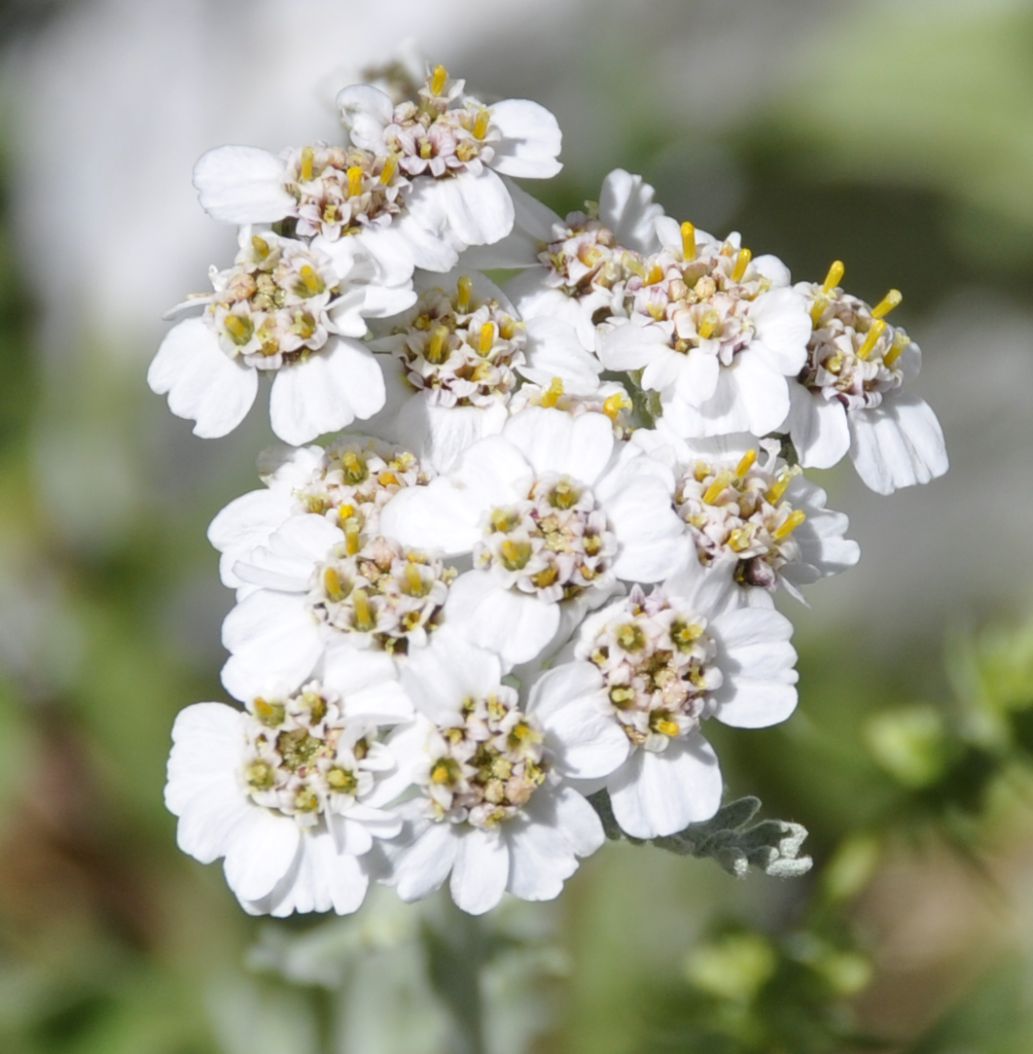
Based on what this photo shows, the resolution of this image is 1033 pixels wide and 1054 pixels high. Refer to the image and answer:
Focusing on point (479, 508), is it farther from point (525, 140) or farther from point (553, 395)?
point (525, 140)

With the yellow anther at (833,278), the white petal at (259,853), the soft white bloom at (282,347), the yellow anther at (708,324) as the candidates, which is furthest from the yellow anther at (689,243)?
the white petal at (259,853)

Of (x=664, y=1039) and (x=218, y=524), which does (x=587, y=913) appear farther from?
(x=218, y=524)

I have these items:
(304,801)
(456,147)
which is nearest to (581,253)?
(456,147)

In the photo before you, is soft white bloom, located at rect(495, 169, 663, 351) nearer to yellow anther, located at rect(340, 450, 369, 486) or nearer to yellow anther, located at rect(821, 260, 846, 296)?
yellow anther, located at rect(821, 260, 846, 296)

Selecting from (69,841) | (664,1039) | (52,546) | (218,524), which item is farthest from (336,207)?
(69,841)

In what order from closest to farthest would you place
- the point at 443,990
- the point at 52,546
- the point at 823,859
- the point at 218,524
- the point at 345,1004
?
the point at 218,524 → the point at 443,990 → the point at 345,1004 → the point at 823,859 → the point at 52,546

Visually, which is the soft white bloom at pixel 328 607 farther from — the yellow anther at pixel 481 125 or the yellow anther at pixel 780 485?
the yellow anther at pixel 481 125

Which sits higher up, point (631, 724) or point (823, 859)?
point (631, 724)
